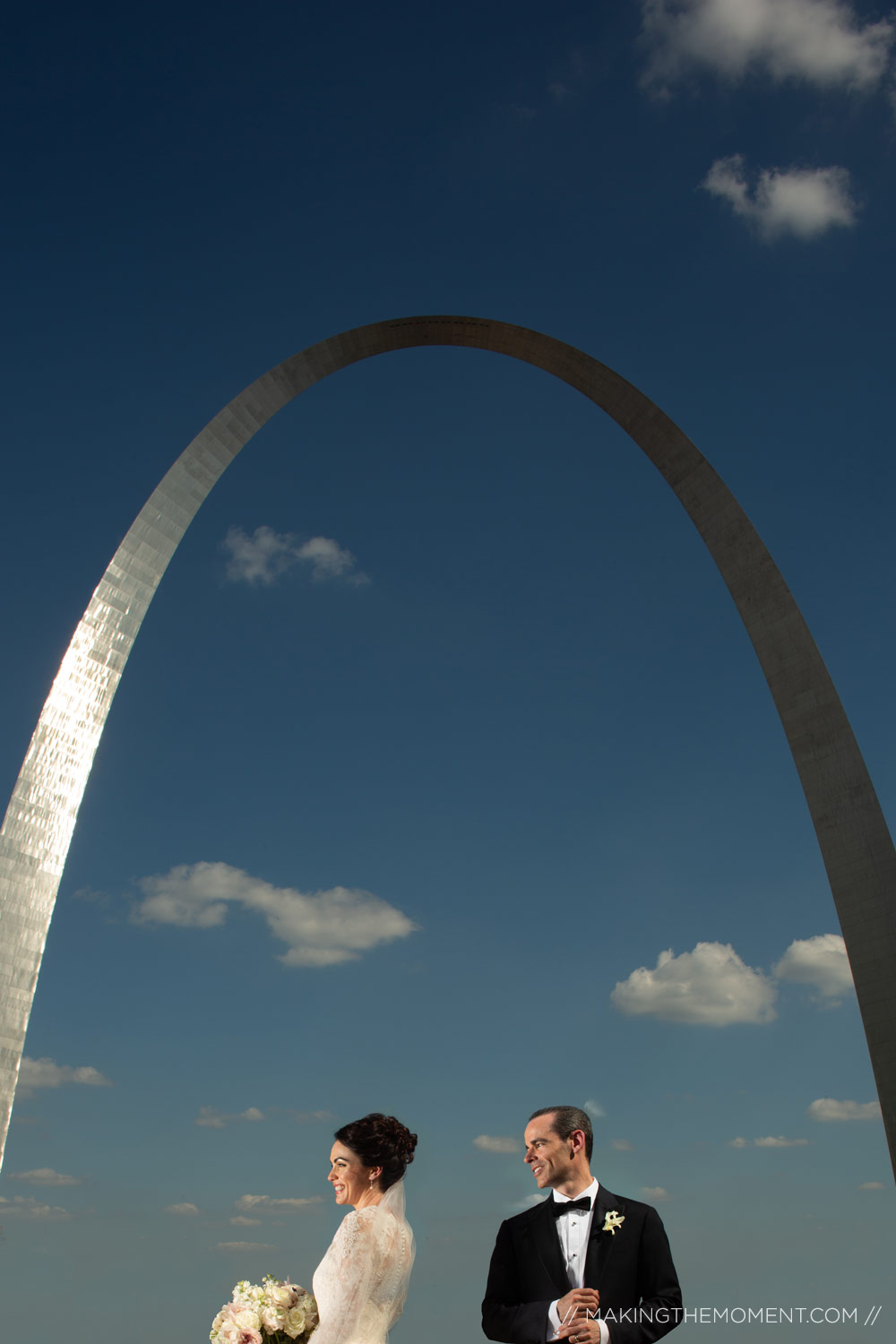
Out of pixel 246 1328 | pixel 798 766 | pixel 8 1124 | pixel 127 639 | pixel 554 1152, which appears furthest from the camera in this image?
pixel 127 639

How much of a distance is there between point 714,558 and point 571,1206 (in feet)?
56.1

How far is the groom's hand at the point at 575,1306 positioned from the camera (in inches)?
229

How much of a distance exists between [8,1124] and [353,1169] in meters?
12.3

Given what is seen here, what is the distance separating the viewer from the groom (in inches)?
241

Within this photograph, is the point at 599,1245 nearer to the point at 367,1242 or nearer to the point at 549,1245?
the point at 549,1245

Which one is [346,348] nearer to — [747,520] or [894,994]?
[747,520]

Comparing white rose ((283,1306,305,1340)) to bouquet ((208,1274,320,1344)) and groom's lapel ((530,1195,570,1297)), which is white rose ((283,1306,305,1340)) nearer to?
bouquet ((208,1274,320,1344))

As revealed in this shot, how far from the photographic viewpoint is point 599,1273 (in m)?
6.22

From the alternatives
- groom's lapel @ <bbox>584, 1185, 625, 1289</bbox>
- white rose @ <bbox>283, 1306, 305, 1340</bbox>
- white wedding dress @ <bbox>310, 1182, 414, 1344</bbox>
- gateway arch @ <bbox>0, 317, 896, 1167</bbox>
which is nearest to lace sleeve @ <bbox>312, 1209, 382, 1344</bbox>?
white wedding dress @ <bbox>310, 1182, 414, 1344</bbox>

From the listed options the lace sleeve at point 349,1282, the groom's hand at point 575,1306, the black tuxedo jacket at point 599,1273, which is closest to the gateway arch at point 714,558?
the lace sleeve at point 349,1282

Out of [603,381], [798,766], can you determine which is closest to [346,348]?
[603,381]

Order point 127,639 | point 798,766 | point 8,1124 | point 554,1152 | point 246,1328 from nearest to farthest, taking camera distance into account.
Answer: point 554,1152 < point 246,1328 < point 8,1124 < point 798,766 < point 127,639

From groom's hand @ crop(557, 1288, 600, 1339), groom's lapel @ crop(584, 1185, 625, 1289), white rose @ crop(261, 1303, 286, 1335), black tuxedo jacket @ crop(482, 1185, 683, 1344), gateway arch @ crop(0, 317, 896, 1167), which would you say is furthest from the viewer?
gateway arch @ crop(0, 317, 896, 1167)

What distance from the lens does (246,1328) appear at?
287 inches
